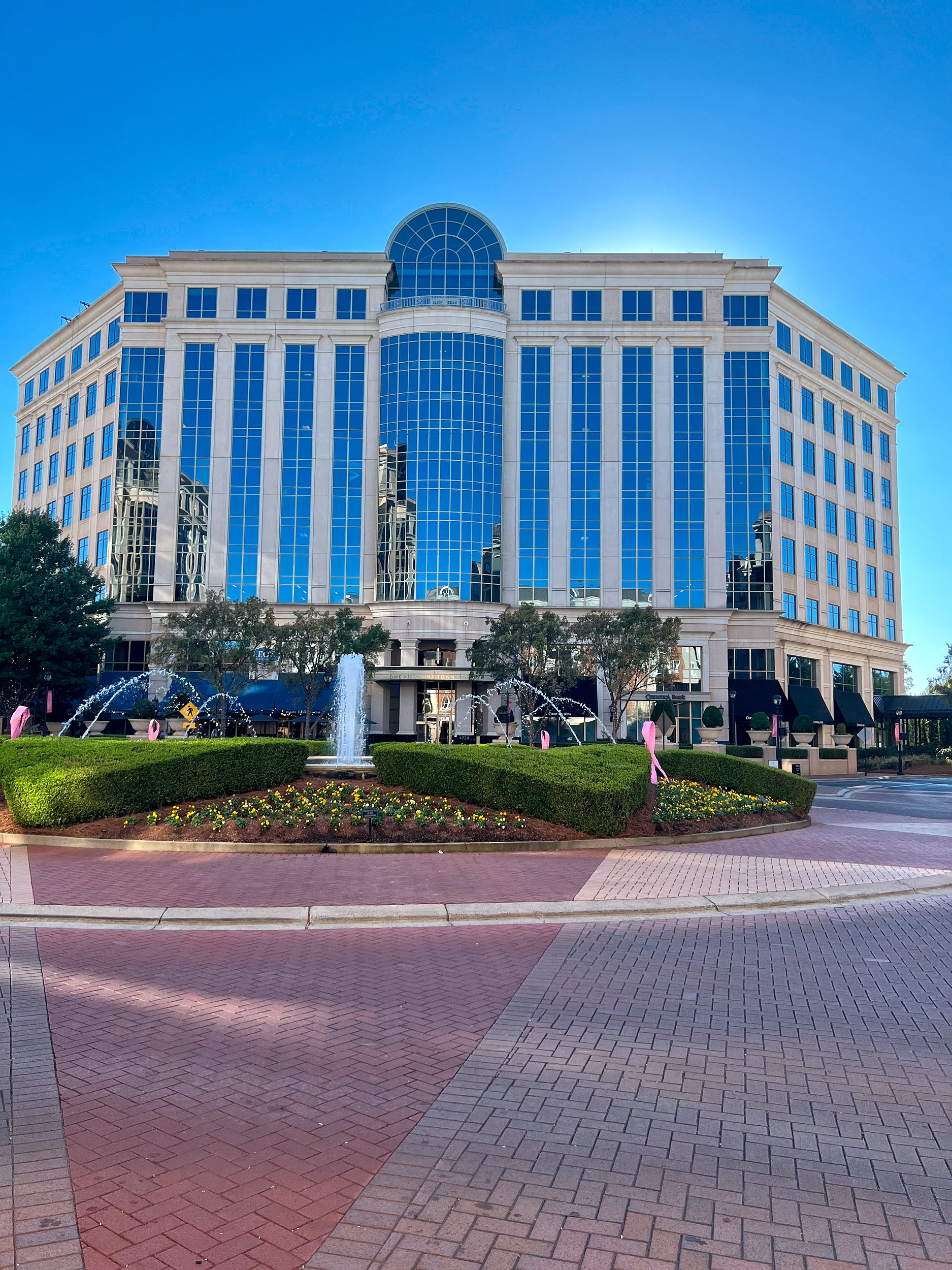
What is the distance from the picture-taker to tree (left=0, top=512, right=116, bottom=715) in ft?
155

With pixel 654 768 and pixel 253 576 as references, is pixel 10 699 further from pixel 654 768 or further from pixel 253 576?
pixel 654 768

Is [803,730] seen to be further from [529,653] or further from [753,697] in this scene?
[529,653]

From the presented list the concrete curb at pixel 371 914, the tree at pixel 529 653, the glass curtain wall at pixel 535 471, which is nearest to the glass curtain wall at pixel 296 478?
the glass curtain wall at pixel 535 471

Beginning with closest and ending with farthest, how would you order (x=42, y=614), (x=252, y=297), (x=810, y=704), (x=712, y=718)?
(x=42, y=614), (x=712, y=718), (x=252, y=297), (x=810, y=704)

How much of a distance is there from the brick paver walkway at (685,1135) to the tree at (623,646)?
32.0m

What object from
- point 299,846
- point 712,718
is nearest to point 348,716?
point 712,718

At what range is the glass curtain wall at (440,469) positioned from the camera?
174ft

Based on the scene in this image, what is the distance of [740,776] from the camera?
2219 centimetres

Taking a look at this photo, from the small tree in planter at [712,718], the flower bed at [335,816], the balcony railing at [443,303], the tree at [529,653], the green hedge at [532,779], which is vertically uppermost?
the balcony railing at [443,303]

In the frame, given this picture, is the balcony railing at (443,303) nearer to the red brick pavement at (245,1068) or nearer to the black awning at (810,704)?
the black awning at (810,704)

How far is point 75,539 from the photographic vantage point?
204 feet

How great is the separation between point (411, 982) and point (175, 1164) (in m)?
3.50

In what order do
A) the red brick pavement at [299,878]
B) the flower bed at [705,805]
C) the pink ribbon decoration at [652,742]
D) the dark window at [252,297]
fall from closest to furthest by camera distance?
the red brick pavement at [299,878] → the flower bed at [705,805] → the pink ribbon decoration at [652,742] → the dark window at [252,297]

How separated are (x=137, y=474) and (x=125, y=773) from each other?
44.4 meters
